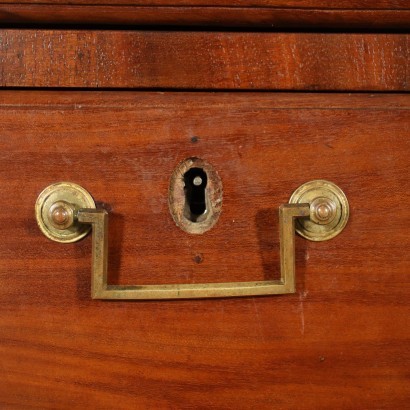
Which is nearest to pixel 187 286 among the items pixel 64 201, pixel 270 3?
pixel 64 201

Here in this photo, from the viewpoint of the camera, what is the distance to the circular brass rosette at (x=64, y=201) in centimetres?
51

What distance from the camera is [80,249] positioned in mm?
523

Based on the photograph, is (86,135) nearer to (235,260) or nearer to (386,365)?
(235,260)

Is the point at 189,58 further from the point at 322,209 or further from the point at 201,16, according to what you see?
the point at 322,209

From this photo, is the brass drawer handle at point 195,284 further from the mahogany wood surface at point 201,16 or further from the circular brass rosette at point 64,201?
the mahogany wood surface at point 201,16

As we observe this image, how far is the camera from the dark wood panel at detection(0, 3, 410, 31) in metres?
0.49

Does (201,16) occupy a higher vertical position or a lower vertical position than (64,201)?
higher

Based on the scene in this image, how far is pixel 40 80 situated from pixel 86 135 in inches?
2.2

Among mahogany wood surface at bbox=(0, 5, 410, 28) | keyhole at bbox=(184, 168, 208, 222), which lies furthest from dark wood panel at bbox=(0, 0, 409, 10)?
keyhole at bbox=(184, 168, 208, 222)

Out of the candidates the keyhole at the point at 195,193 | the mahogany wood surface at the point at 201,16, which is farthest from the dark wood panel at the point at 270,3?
the keyhole at the point at 195,193

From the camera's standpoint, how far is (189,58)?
507mm

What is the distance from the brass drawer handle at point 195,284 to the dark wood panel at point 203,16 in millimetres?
127

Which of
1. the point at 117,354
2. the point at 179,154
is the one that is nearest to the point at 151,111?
the point at 179,154

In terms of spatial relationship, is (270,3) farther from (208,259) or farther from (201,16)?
(208,259)
